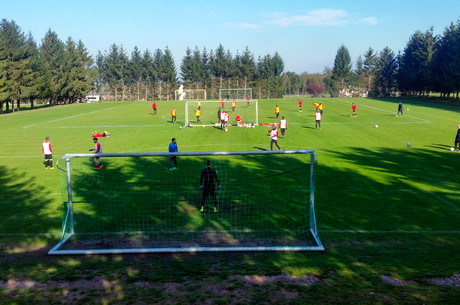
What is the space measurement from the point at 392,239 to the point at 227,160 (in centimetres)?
1244

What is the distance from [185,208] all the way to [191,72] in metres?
104

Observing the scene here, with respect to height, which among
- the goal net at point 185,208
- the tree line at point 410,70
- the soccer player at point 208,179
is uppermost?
the tree line at point 410,70

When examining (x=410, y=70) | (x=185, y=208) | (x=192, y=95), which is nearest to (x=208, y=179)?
(x=185, y=208)

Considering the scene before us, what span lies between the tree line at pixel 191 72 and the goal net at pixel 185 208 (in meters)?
50.8

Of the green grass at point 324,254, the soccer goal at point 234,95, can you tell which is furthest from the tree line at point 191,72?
the green grass at point 324,254

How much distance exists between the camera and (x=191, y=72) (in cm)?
11444

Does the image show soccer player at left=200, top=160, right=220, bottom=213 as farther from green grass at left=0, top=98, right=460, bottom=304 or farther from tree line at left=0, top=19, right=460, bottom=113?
tree line at left=0, top=19, right=460, bottom=113

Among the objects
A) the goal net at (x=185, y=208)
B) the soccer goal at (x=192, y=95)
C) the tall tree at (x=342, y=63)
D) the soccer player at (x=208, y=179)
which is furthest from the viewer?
the tall tree at (x=342, y=63)

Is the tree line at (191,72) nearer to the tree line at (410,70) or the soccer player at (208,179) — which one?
the tree line at (410,70)

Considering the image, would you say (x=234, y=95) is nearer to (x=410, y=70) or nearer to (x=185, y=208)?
(x=410, y=70)

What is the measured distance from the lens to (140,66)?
111812 mm

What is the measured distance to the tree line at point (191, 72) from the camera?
216ft

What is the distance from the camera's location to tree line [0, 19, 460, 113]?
6575 centimetres

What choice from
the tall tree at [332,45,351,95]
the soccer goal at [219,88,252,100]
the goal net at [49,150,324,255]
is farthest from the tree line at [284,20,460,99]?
the goal net at [49,150,324,255]
